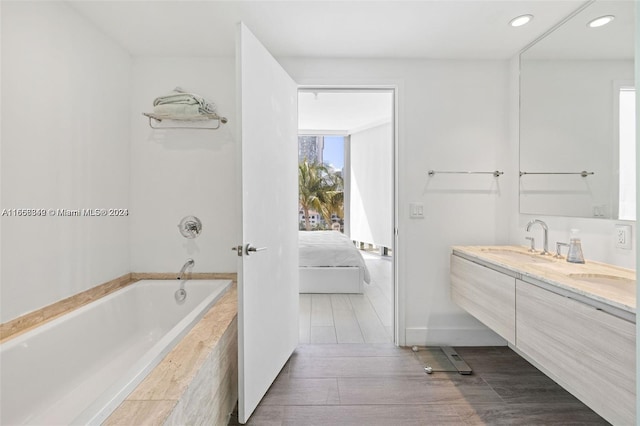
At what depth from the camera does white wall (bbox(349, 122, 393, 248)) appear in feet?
19.5

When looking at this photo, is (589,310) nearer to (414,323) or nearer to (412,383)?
(412,383)

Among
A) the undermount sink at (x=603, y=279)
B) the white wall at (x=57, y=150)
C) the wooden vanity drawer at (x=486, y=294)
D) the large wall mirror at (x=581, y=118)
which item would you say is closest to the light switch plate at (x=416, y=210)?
the wooden vanity drawer at (x=486, y=294)

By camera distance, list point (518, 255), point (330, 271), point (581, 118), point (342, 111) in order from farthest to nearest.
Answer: point (342, 111), point (330, 271), point (518, 255), point (581, 118)

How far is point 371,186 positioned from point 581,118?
4.32 m

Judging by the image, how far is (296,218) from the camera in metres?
2.58

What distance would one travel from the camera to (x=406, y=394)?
6.64ft

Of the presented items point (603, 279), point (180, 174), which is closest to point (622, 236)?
point (603, 279)

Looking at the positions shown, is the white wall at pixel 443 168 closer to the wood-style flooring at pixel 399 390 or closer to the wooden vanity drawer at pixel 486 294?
the wooden vanity drawer at pixel 486 294

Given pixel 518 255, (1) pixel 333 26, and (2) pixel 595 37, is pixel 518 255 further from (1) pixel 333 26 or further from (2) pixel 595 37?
(1) pixel 333 26

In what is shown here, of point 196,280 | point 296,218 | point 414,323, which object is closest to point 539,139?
point 414,323

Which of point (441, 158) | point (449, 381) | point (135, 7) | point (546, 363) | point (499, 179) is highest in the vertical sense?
point (135, 7)

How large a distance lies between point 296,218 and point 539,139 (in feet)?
6.16

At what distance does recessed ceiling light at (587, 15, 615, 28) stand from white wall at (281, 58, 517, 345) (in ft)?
2.50

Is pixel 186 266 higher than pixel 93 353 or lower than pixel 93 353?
higher
